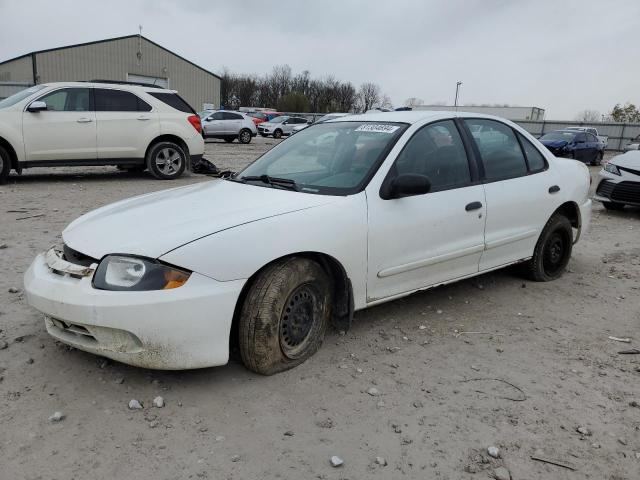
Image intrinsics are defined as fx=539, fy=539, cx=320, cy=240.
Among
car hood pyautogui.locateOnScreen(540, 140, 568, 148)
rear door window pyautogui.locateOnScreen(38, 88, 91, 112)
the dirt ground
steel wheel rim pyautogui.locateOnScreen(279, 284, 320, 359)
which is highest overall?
rear door window pyautogui.locateOnScreen(38, 88, 91, 112)

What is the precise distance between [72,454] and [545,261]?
4329mm

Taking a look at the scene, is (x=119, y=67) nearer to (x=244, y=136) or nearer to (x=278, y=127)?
(x=278, y=127)

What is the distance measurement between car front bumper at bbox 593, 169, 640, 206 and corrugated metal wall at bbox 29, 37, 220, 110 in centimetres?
3638

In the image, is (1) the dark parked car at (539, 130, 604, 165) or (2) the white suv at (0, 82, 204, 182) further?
(1) the dark parked car at (539, 130, 604, 165)

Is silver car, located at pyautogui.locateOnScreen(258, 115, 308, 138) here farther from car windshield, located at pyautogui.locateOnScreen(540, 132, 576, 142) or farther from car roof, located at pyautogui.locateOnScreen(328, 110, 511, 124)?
car roof, located at pyautogui.locateOnScreen(328, 110, 511, 124)

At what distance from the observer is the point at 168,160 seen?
→ 10719 millimetres

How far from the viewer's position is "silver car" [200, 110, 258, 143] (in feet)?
85.5

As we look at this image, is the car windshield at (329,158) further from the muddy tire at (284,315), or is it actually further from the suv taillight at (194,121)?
the suv taillight at (194,121)

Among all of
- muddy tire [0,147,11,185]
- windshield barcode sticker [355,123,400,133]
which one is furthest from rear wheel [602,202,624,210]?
muddy tire [0,147,11,185]

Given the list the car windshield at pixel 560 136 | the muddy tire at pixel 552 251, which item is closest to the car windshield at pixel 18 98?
the muddy tire at pixel 552 251

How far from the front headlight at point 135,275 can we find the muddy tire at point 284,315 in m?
0.44

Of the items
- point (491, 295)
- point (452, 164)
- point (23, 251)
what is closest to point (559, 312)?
point (491, 295)

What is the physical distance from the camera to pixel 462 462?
A: 2490 mm

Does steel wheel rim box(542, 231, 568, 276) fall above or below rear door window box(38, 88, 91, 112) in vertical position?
below
